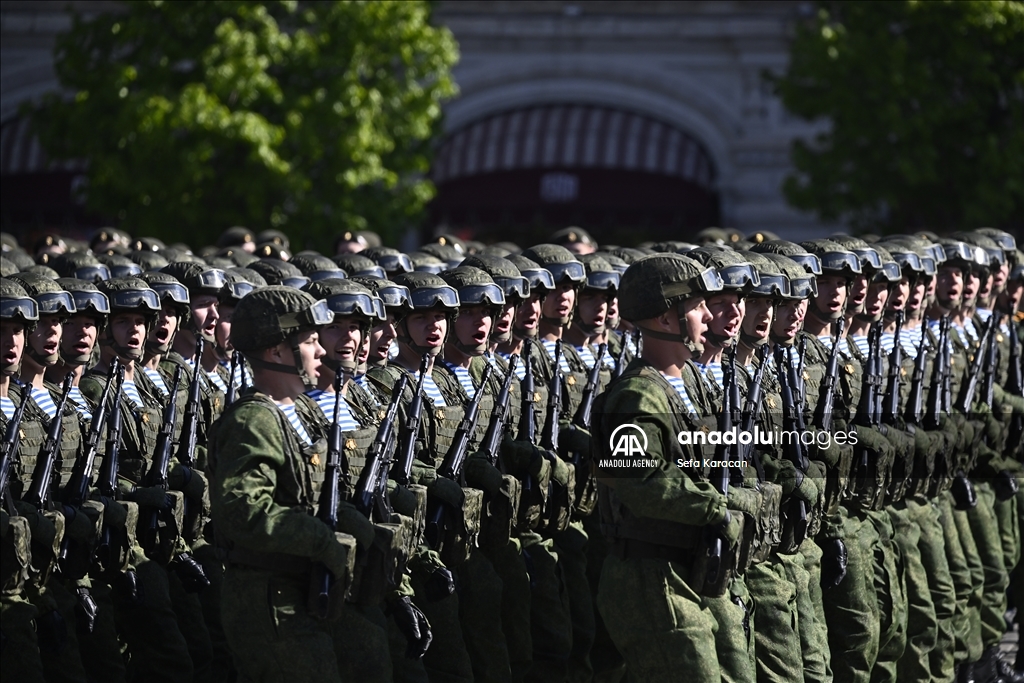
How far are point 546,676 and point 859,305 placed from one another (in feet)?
9.28

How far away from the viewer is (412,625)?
728 cm

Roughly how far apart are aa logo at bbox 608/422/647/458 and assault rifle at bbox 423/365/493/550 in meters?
1.30

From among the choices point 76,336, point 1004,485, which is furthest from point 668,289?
point 1004,485

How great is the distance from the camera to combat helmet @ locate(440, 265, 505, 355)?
29.1 ft

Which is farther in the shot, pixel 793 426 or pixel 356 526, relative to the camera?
pixel 793 426

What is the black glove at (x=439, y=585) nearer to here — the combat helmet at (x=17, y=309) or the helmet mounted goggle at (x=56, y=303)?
the combat helmet at (x=17, y=309)

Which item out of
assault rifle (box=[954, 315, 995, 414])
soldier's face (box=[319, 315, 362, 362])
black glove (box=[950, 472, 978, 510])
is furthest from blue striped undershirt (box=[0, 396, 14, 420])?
assault rifle (box=[954, 315, 995, 414])

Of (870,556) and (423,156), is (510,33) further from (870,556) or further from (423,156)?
(870,556)

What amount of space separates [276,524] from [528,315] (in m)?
3.74

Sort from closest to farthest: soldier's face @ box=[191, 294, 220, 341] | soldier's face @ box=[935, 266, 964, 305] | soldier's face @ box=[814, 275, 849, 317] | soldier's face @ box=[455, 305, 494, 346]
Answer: soldier's face @ box=[455, 305, 494, 346], soldier's face @ box=[814, 275, 849, 317], soldier's face @ box=[191, 294, 220, 341], soldier's face @ box=[935, 266, 964, 305]

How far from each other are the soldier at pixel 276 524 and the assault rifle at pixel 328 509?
31mm

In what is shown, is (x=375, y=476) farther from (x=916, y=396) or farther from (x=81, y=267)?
(x=81, y=267)

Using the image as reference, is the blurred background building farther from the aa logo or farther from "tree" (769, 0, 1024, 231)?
the aa logo

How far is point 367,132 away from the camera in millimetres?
20906
